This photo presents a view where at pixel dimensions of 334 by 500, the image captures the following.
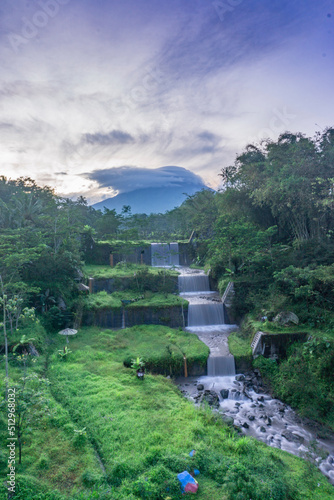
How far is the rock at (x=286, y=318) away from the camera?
12.0m

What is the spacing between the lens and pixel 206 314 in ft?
52.0

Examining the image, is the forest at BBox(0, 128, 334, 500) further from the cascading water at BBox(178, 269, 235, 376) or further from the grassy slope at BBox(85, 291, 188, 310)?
the cascading water at BBox(178, 269, 235, 376)

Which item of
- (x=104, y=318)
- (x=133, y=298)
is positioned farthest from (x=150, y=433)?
(x=133, y=298)

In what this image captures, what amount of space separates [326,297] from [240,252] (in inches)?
227

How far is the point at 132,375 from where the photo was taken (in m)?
9.58

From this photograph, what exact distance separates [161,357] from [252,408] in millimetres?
3861

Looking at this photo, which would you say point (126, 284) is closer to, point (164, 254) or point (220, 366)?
point (164, 254)

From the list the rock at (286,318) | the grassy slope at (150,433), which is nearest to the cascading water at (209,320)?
the rock at (286,318)

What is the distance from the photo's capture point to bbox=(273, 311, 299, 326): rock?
1202cm

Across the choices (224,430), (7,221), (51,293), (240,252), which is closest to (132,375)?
(224,430)

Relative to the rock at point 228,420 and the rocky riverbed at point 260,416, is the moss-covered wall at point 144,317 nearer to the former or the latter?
the rocky riverbed at point 260,416

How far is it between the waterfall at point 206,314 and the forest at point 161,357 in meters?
1.06

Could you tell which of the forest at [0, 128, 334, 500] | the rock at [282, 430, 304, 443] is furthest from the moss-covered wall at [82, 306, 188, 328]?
the rock at [282, 430, 304, 443]

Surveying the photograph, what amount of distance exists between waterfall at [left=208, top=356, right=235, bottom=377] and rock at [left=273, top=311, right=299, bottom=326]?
2.86 metres
